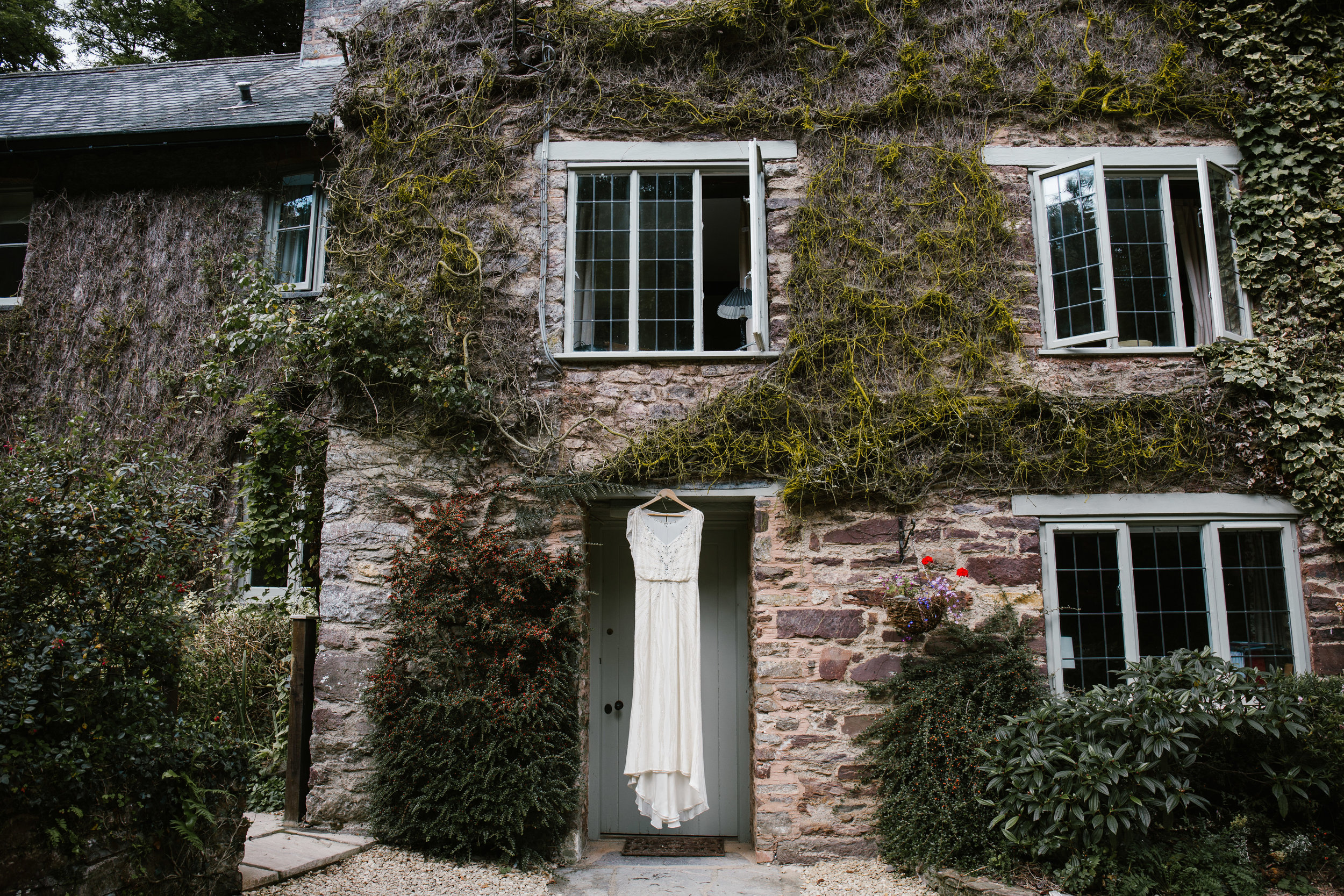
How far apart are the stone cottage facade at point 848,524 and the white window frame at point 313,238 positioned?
2.81 meters

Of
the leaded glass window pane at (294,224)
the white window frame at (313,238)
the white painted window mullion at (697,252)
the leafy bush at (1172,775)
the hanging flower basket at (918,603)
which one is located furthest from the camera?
the leaded glass window pane at (294,224)

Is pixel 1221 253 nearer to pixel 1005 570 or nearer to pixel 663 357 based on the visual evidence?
pixel 1005 570

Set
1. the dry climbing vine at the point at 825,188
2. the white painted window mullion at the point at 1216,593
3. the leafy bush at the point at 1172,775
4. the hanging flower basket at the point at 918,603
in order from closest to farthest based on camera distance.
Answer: the leafy bush at the point at 1172,775
the hanging flower basket at the point at 918,603
the white painted window mullion at the point at 1216,593
the dry climbing vine at the point at 825,188

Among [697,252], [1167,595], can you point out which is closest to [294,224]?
[697,252]

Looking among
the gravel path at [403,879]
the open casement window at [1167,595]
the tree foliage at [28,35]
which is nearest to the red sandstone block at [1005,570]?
the open casement window at [1167,595]

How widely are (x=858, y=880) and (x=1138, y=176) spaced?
5481mm

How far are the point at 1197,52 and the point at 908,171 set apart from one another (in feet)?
8.23

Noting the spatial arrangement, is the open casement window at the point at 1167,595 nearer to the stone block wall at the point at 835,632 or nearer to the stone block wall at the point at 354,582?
the stone block wall at the point at 835,632

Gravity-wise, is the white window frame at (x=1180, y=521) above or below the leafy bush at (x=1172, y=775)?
above

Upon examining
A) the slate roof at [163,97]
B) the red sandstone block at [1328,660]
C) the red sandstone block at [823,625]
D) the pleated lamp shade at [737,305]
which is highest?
the slate roof at [163,97]

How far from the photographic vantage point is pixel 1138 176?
6324 millimetres

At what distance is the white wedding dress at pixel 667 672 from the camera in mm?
5285

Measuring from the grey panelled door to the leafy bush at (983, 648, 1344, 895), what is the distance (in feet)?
6.69

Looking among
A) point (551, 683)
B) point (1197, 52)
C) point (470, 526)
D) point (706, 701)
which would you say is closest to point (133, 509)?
point (470, 526)
